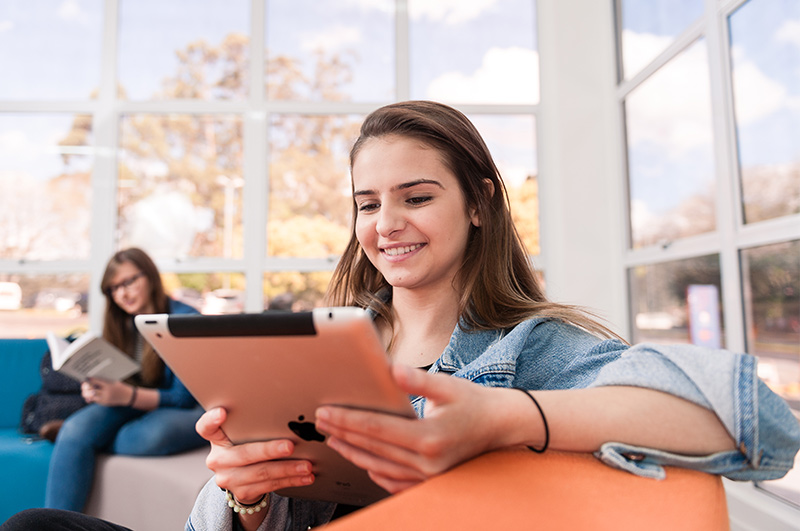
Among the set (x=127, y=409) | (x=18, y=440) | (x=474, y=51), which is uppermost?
(x=474, y=51)

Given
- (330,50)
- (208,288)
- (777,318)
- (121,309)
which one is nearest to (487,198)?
(777,318)

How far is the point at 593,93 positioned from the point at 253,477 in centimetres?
359

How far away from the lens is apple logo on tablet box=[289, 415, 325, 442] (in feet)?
2.45

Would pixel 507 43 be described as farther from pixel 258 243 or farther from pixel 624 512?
pixel 624 512

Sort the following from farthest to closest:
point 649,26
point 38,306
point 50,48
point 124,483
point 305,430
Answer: point 50,48 → point 38,306 → point 649,26 → point 124,483 → point 305,430

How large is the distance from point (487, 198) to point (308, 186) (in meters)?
2.94

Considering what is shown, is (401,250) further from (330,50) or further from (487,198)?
(330,50)

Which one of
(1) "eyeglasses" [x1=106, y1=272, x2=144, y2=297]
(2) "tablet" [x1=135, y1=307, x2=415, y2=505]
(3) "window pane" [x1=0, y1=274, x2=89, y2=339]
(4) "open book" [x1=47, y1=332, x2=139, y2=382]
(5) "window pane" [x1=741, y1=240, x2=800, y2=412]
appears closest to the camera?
(2) "tablet" [x1=135, y1=307, x2=415, y2=505]

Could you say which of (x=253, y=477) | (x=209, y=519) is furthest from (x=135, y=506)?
(x=253, y=477)

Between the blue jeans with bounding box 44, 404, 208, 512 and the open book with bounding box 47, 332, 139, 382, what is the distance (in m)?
0.18

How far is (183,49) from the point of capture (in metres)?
4.11

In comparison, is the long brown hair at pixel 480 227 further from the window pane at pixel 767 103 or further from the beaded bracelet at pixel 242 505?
the window pane at pixel 767 103

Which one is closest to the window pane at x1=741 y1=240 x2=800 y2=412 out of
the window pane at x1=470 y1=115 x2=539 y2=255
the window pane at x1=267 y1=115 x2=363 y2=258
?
the window pane at x1=470 y1=115 x2=539 y2=255

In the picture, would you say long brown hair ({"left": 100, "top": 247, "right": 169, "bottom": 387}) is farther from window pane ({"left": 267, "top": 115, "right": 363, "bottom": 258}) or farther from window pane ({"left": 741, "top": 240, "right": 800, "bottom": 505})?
window pane ({"left": 741, "top": 240, "right": 800, "bottom": 505})
